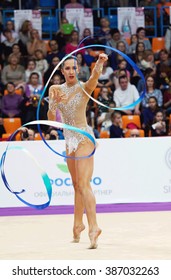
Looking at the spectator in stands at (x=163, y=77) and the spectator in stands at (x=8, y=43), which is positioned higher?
the spectator in stands at (x=8, y=43)

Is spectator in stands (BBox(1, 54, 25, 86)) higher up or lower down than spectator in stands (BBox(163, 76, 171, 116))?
higher up

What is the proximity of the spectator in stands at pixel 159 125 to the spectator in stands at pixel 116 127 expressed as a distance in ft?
1.75

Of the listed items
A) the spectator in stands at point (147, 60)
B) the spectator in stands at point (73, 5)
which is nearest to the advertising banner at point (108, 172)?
the spectator in stands at point (147, 60)

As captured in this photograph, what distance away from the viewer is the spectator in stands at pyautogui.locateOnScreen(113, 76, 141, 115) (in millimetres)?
15586

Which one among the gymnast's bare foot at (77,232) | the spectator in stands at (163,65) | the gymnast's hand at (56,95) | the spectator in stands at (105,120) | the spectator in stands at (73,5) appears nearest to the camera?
the gymnast's hand at (56,95)

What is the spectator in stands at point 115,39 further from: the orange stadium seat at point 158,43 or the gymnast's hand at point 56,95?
the gymnast's hand at point 56,95

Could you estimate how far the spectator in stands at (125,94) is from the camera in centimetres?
1559

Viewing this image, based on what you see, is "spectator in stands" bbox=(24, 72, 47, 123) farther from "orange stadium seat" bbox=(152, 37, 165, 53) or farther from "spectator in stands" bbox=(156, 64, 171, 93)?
"orange stadium seat" bbox=(152, 37, 165, 53)

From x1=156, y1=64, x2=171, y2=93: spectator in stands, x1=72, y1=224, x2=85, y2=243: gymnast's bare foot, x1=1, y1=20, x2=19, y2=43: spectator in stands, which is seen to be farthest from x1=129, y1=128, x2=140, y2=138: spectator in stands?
x1=72, y1=224, x2=85, y2=243: gymnast's bare foot

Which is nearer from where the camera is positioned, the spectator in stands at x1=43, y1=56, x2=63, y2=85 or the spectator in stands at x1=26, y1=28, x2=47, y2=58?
the spectator in stands at x1=43, y1=56, x2=63, y2=85

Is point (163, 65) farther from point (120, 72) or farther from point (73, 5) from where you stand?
point (73, 5)

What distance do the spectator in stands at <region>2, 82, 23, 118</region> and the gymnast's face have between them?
6.18 m

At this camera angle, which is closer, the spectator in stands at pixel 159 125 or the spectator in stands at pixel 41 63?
the spectator in stands at pixel 159 125
